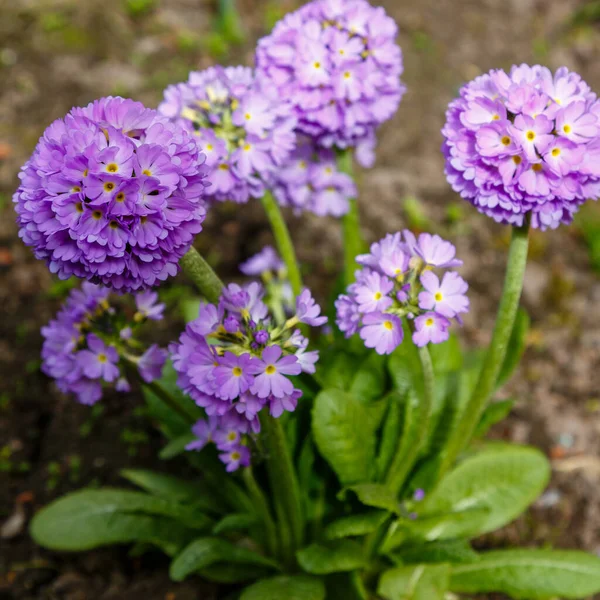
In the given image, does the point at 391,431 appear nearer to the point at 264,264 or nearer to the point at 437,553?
the point at 437,553

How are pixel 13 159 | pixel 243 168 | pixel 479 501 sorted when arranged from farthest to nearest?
1. pixel 13 159
2. pixel 479 501
3. pixel 243 168

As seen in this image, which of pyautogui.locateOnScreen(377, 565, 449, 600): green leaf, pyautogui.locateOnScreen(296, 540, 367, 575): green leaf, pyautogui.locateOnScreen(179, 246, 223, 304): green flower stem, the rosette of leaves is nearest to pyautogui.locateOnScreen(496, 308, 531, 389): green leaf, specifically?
the rosette of leaves

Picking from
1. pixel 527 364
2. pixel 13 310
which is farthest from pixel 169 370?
pixel 527 364

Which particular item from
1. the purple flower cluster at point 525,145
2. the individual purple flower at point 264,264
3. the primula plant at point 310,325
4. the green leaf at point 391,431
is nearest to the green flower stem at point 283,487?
the primula plant at point 310,325

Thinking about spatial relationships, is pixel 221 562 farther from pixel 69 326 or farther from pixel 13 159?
pixel 13 159

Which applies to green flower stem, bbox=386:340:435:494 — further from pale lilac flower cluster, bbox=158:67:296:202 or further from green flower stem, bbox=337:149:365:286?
pale lilac flower cluster, bbox=158:67:296:202

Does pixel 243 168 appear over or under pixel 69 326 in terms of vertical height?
over

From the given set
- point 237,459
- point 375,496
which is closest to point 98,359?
point 237,459
